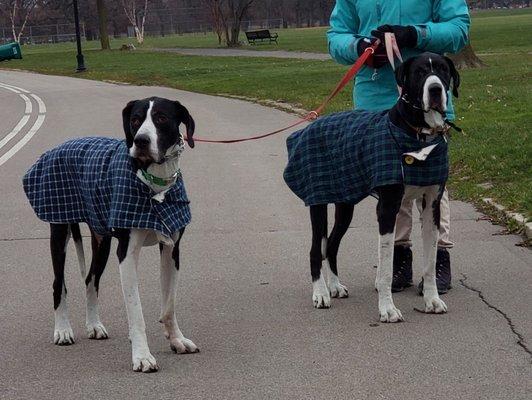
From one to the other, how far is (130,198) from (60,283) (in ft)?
3.06

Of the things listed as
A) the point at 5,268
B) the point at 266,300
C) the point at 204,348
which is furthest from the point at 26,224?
the point at 204,348

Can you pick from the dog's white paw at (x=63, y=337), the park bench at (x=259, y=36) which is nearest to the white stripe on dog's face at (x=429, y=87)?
the dog's white paw at (x=63, y=337)

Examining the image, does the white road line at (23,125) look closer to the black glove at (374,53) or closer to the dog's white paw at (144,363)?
the black glove at (374,53)

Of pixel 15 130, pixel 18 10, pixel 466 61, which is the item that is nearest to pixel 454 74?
A: pixel 15 130

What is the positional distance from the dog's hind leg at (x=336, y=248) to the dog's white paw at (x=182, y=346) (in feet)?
4.78

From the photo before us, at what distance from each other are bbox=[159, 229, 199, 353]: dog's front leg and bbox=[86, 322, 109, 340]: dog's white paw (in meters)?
0.49

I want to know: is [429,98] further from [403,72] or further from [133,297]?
[133,297]

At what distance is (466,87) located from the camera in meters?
21.3

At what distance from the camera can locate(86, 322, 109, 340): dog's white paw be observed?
19.3 feet

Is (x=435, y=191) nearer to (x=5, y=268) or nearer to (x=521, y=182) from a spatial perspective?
(x=5, y=268)

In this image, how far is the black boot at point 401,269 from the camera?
6.79 m

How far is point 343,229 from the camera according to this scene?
6.77 meters

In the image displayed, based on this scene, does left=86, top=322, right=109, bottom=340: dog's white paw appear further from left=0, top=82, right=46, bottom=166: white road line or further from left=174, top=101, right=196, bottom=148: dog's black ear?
left=0, top=82, right=46, bottom=166: white road line

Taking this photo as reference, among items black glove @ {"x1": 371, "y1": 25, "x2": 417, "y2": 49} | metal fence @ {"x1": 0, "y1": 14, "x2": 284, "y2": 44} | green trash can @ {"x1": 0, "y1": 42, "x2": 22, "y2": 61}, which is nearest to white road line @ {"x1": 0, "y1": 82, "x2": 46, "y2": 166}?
black glove @ {"x1": 371, "y1": 25, "x2": 417, "y2": 49}
